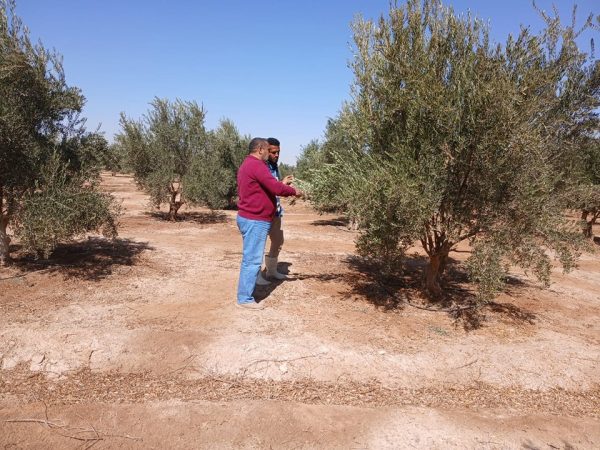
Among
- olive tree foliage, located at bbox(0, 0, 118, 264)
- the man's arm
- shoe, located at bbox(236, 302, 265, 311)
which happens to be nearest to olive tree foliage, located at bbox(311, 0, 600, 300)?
the man's arm

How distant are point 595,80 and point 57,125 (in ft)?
31.8

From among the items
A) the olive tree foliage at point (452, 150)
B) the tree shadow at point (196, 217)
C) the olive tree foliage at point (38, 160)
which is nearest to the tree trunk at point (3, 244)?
the olive tree foliage at point (38, 160)

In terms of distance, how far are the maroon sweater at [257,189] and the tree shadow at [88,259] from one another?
10.5 feet

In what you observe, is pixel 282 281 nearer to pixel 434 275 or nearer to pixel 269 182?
pixel 269 182

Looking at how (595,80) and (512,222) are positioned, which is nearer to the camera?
(512,222)

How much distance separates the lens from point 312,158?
19.7 metres

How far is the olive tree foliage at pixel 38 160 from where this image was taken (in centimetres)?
629

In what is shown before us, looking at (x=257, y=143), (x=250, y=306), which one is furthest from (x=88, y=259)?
(x=257, y=143)

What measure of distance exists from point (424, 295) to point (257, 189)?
3386 millimetres

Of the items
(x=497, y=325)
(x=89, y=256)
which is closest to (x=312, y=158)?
(x=89, y=256)

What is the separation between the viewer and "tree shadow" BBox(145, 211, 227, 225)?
1555 cm

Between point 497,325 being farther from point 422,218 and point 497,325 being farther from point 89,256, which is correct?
point 89,256

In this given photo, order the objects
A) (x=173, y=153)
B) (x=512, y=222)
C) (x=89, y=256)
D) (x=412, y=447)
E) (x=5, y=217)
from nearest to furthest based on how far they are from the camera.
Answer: (x=412, y=447) → (x=512, y=222) → (x=5, y=217) → (x=89, y=256) → (x=173, y=153)

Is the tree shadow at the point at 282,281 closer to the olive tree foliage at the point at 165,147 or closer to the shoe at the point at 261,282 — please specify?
the shoe at the point at 261,282
